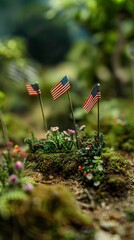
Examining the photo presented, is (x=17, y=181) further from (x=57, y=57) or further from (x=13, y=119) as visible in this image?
(x=57, y=57)

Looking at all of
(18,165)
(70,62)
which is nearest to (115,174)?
(18,165)

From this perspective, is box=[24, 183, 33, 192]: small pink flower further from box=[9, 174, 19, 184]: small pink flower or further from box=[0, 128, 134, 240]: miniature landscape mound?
box=[9, 174, 19, 184]: small pink flower

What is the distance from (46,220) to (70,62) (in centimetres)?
832

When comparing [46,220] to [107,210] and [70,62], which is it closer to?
[107,210]

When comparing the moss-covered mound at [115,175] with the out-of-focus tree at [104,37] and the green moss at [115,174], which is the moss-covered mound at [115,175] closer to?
the green moss at [115,174]

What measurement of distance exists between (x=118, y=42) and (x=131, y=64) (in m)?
1.06

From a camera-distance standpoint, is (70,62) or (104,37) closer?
(104,37)

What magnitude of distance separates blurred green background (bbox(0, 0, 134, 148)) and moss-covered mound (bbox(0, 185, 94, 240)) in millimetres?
2776

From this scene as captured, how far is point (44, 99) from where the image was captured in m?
9.84

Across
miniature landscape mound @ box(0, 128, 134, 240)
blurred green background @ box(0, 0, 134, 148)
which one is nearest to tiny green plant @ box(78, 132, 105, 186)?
miniature landscape mound @ box(0, 128, 134, 240)

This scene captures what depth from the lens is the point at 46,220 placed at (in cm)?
367

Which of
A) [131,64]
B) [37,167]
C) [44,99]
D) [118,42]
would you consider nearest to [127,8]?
[118,42]

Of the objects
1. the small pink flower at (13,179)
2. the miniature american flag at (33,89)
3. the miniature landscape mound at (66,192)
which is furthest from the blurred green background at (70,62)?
the small pink flower at (13,179)

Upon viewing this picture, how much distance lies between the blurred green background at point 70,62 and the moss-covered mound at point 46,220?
278cm
